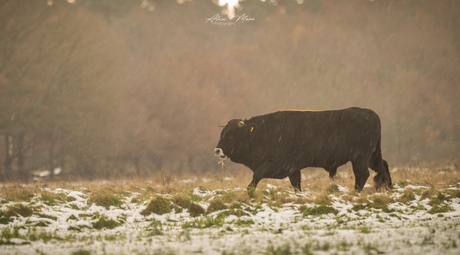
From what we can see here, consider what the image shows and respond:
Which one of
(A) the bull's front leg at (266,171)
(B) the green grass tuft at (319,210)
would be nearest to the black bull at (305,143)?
(A) the bull's front leg at (266,171)

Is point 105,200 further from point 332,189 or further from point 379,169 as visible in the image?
point 379,169

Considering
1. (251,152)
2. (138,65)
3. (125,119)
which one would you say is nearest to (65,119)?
(125,119)

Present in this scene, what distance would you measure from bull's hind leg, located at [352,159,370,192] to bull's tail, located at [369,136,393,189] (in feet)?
1.89

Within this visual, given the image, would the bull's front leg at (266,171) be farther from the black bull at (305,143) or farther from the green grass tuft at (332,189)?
the green grass tuft at (332,189)

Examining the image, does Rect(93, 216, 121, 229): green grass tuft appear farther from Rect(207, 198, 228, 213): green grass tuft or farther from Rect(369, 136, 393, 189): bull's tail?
Rect(369, 136, 393, 189): bull's tail

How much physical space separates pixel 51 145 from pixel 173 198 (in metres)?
28.2

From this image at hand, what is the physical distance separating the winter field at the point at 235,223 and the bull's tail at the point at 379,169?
33.6 inches

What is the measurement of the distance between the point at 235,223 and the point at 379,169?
6.04m

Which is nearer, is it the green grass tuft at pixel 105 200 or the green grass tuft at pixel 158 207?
the green grass tuft at pixel 158 207

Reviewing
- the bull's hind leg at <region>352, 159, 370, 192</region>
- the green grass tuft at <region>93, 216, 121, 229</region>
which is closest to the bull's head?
the bull's hind leg at <region>352, 159, 370, 192</region>

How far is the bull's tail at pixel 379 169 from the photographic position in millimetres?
11117

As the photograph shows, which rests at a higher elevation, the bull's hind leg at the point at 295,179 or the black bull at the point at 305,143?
the black bull at the point at 305,143

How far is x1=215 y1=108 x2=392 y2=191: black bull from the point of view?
35.2 ft

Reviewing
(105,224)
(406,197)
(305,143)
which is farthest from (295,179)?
(105,224)
